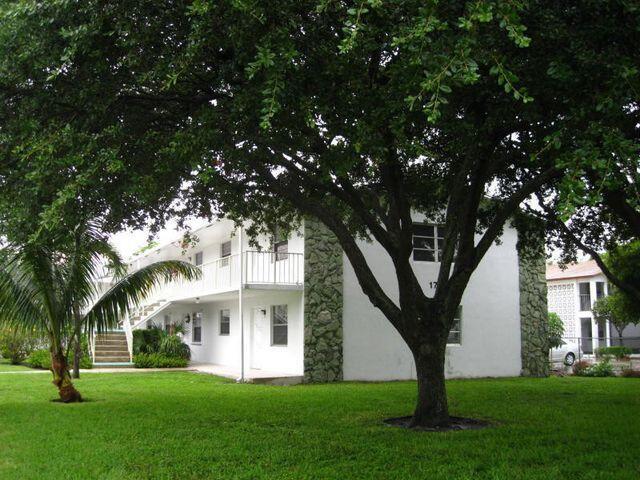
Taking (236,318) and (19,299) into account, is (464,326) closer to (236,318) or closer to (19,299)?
(236,318)

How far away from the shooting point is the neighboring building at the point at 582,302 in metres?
39.7

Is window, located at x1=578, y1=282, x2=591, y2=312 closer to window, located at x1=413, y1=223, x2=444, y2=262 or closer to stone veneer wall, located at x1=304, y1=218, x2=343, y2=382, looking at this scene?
window, located at x1=413, y1=223, x2=444, y2=262

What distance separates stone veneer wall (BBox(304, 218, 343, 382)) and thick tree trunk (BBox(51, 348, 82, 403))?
24.0ft

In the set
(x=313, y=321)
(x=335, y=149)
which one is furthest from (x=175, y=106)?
(x=313, y=321)

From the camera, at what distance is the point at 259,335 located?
74.3ft

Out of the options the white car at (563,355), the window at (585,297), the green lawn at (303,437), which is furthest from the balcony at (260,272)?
the window at (585,297)

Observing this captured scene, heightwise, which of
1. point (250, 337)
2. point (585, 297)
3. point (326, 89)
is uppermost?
point (326, 89)

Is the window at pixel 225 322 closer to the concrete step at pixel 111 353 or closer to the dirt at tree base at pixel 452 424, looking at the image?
the concrete step at pixel 111 353

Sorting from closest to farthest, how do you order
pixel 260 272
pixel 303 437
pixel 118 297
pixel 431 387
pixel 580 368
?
pixel 303 437 < pixel 431 387 < pixel 118 297 < pixel 260 272 < pixel 580 368

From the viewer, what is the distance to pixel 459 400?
14039 mm

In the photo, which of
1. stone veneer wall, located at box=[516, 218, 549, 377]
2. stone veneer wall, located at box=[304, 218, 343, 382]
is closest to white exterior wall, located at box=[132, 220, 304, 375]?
stone veneer wall, located at box=[304, 218, 343, 382]

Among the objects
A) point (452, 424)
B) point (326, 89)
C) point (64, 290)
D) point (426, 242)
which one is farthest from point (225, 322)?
point (326, 89)

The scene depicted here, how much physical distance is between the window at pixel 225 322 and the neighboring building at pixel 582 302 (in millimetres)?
22441

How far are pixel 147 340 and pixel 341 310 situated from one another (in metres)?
10.1
